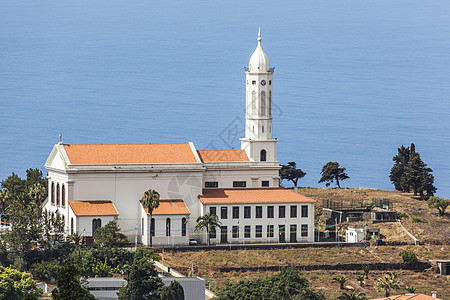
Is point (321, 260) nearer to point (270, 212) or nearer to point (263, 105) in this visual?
point (270, 212)

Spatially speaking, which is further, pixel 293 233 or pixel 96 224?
pixel 293 233

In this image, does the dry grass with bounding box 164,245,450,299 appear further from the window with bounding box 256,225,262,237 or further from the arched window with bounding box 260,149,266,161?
the arched window with bounding box 260,149,266,161

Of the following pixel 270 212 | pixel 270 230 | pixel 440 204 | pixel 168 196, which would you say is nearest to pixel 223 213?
pixel 270 212

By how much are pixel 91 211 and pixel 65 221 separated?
3.15 metres

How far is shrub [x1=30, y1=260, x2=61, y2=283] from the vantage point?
8250 cm

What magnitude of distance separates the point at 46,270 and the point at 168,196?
16.3 m

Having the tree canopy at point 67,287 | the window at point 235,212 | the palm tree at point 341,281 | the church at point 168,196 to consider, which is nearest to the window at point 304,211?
the church at point 168,196

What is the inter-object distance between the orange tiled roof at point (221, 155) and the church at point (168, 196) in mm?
140

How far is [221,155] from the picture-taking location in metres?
100

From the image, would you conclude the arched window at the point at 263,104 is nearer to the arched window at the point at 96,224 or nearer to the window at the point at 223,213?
the window at the point at 223,213

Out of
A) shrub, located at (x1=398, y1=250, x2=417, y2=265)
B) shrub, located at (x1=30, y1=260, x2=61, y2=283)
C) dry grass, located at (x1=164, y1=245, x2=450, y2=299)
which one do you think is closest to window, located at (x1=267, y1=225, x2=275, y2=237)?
dry grass, located at (x1=164, y1=245, x2=450, y2=299)

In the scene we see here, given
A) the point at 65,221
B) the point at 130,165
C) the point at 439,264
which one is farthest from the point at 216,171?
the point at 439,264

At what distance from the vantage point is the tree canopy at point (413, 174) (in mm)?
116500

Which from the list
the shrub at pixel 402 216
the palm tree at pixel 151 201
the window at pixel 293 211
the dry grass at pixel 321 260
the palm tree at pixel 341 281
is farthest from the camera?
the shrub at pixel 402 216
